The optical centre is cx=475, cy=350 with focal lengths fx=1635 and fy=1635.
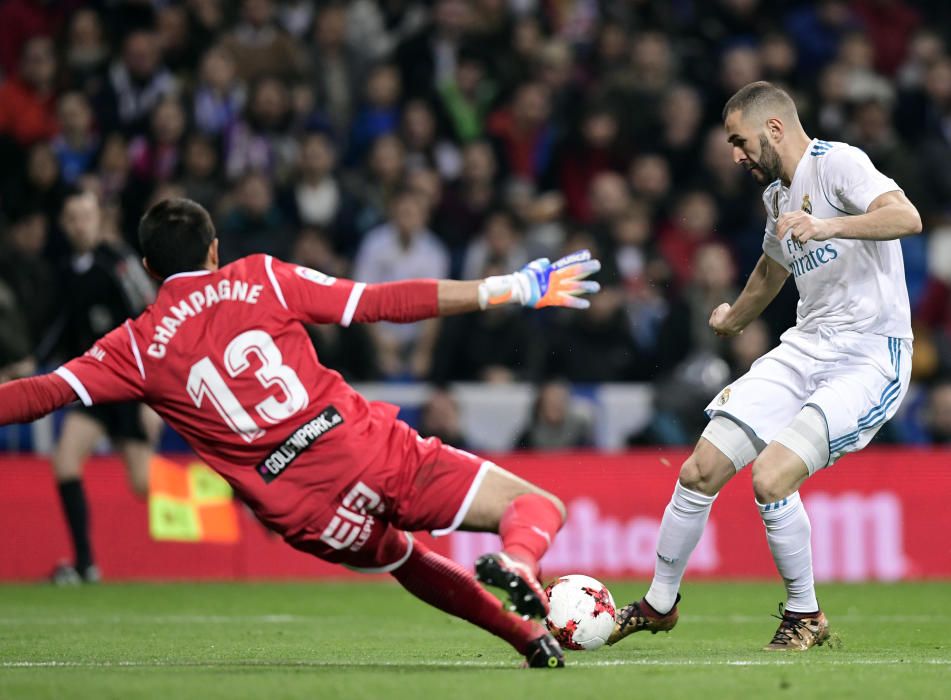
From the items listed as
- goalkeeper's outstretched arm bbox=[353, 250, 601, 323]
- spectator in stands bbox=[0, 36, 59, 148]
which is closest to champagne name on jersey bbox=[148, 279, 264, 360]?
goalkeeper's outstretched arm bbox=[353, 250, 601, 323]

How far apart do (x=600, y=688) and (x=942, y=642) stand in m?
2.90

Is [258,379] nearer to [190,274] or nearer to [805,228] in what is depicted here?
[190,274]

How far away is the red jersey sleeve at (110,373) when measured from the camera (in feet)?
19.6

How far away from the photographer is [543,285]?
589cm

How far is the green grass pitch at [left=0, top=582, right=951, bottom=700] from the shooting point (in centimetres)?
545

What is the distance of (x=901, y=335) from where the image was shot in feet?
23.7

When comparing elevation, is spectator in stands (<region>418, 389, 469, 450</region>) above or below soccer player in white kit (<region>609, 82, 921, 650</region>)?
below

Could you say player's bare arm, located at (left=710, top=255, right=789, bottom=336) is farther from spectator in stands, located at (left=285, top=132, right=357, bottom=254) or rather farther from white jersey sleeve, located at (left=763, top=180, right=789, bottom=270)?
spectator in stands, located at (left=285, top=132, right=357, bottom=254)

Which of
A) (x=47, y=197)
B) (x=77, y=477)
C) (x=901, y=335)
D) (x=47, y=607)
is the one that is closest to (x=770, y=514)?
(x=901, y=335)

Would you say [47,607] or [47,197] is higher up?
[47,197]

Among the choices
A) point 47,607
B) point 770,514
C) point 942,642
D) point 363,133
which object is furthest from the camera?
point 363,133

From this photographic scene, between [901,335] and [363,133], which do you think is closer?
[901,335]

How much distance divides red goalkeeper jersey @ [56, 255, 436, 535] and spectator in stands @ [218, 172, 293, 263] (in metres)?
8.27

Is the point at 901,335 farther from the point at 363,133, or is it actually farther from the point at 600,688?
the point at 363,133
